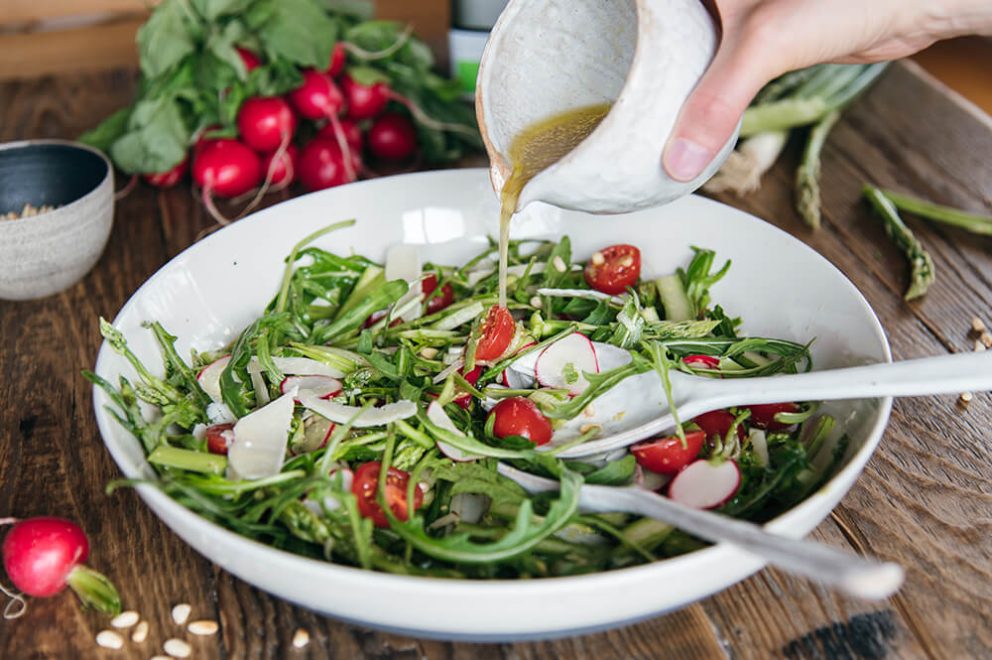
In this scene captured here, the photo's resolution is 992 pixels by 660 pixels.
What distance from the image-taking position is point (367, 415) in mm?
1326

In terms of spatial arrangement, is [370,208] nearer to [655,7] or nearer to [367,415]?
[367,415]

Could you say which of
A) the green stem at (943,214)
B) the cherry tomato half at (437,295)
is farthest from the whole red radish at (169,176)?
the green stem at (943,214)

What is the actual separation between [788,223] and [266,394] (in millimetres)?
1222

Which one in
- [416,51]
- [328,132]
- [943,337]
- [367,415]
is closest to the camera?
[367,415]

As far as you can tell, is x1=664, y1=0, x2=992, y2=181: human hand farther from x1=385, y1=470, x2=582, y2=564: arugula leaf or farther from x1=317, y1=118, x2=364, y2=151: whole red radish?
x1=317, y1=118, x2=364, y2=151: whole red radish

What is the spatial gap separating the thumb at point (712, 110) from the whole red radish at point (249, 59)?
4.20ft

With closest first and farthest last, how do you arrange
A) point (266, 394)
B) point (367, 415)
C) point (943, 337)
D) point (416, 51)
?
1. point (367, 415)
2. point (266, 394)
3. point (943, 337)
4. point (416, 51)

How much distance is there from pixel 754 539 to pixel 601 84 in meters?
0.75

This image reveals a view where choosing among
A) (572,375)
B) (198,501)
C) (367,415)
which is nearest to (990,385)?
(572,375)

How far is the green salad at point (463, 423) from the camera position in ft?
3.82

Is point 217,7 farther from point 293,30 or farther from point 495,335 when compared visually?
point 495,335

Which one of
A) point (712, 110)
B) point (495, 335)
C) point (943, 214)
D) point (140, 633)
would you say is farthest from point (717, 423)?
point (943, 214)

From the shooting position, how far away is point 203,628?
3.84 feet

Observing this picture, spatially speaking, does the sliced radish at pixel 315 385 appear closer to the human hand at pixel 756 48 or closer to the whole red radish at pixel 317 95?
the human hand at pixel 756 48
